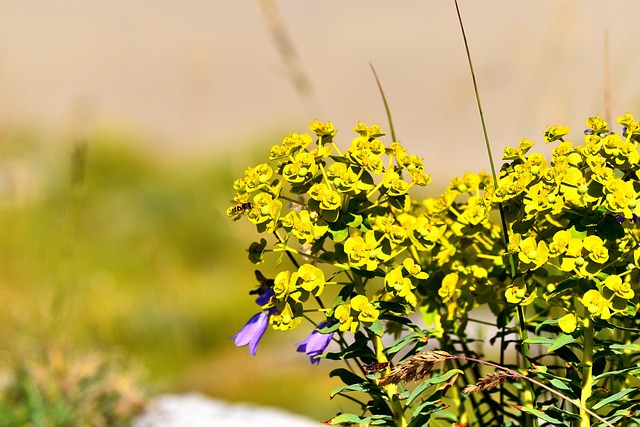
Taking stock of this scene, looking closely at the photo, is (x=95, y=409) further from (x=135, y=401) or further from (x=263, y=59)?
(x=263, y=59)

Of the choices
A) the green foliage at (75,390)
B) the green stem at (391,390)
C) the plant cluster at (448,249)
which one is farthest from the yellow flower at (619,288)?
the green foliage at (75,390)

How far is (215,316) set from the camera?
231 inches

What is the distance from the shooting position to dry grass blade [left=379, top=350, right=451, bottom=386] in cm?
147

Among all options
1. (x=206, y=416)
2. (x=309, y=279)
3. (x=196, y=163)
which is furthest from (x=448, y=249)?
(x=196, y=163)

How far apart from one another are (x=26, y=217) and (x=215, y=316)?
2.84 meters

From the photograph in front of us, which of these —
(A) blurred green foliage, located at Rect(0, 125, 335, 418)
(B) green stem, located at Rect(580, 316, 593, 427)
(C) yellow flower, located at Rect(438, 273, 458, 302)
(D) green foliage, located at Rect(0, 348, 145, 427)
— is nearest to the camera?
(B) green stem, located at Rect(580, 316, 593, 427)

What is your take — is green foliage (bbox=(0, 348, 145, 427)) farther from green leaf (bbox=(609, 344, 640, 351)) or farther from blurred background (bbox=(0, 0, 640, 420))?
green leaf (bbox=(609, 344, 640, 351))

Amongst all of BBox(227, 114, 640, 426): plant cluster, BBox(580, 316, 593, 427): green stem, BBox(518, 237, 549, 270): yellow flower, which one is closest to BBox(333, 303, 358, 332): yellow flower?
BBox(227, 114, 640, 426): plant cluster

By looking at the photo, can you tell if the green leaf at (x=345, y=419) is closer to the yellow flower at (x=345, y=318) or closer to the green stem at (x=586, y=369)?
the yellow flower at (x=345, y=318)

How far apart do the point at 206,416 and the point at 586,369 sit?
2.13 meters

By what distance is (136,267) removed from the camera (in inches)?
275

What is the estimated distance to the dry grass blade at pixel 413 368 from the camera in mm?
1466

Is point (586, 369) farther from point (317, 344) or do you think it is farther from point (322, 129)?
point (322, 129)

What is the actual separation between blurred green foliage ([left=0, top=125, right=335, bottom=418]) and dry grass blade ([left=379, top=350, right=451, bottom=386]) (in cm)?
181
